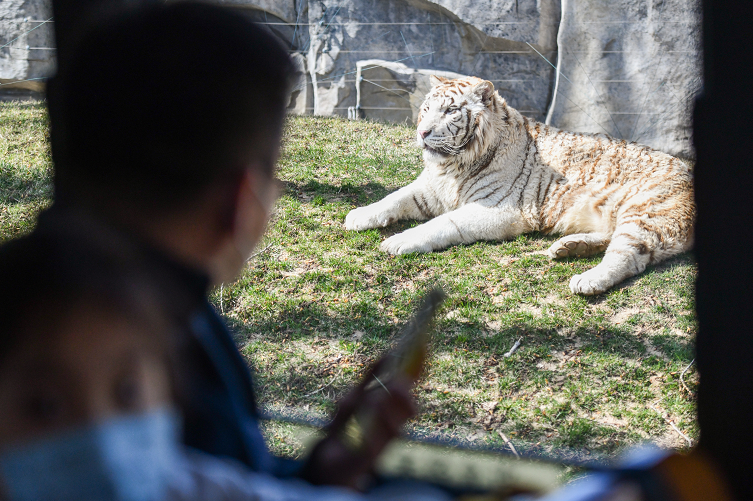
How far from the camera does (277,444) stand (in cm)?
221

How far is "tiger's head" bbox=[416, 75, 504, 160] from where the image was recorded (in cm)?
469

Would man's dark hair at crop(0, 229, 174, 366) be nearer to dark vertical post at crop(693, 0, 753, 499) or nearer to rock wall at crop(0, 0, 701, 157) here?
dark vertical post at crop(693, 0, 753, 499)

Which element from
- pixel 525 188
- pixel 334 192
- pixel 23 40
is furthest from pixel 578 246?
pixel 23 40

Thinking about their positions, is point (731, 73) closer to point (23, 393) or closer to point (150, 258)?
point (150, 258)

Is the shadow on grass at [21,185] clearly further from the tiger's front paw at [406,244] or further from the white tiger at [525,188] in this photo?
the tiger's front paw at [406,244]

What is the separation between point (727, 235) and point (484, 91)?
14.0 feet

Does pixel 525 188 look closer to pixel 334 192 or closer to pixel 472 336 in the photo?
pixel 334 192

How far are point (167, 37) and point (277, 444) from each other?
178 cm

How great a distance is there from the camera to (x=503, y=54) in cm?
806

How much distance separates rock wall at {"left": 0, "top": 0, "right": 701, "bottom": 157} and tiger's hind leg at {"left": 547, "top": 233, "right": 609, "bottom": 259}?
358 cm

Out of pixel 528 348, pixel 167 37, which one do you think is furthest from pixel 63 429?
pixel 528 348

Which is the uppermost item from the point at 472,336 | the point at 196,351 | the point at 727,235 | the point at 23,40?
the point at 23,40

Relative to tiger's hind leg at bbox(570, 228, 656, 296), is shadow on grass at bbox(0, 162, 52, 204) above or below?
above

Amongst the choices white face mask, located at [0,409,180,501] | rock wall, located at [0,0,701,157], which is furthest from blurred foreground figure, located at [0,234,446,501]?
rock wall, located at [0,0,701,157]
